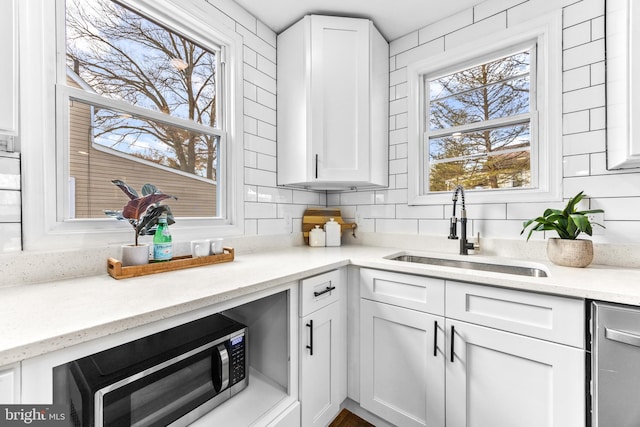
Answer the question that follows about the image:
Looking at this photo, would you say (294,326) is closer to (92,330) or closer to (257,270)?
(257,270)

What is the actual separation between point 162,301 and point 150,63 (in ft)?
4.36

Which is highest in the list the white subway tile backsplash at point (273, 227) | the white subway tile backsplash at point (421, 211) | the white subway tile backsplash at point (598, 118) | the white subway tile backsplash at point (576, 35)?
the white subway tile backsplash at point (576, 35)

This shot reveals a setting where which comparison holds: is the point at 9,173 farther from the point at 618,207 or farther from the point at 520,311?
the point at 618,207

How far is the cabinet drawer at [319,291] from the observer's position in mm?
1265

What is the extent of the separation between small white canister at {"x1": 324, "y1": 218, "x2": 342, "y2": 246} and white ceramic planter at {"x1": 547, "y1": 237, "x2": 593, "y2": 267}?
1304 mm

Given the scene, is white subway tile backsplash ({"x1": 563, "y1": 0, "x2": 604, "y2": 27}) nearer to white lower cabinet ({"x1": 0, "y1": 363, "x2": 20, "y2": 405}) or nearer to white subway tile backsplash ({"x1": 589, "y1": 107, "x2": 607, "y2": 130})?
white subway tile backsplash ({"x1": 589, "y1": 107, "x2": 607, "y2": 130})

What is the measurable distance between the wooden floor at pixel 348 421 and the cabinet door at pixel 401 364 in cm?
13

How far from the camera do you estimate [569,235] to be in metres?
1.35

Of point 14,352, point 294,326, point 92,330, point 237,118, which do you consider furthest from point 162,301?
point 237,118

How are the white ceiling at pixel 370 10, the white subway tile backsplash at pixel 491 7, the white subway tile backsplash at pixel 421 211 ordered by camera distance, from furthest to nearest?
1. the white subway tile backsplash at pixel 421 211
2. the white ceiling at pixel 370 10
3. the white subway tile backsplash at pixel 491 7

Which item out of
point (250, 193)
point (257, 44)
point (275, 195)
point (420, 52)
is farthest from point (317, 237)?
point (420, 52)

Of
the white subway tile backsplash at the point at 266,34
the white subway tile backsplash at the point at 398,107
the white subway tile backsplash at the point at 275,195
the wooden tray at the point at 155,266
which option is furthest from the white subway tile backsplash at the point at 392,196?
the white subway tile backsplash at the point at 266,34

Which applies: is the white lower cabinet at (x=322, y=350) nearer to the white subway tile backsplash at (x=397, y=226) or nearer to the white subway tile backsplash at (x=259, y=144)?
the white subway tile backsplash at (x=397, y=226)

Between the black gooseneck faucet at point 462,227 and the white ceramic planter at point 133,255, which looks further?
the black gooseneck faucet at point 462,227
